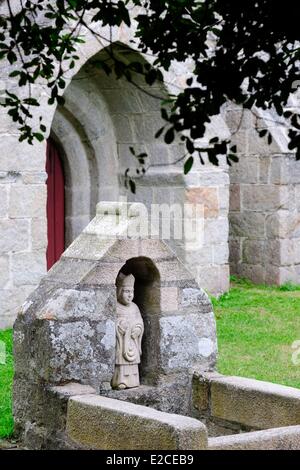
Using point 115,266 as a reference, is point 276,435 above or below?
below

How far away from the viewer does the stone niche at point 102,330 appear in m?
5.93

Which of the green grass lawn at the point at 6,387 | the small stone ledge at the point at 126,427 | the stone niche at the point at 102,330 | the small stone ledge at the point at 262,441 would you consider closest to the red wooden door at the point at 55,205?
the green grass lawn at the point at 6,387

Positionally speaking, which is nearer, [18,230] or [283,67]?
[283,67]

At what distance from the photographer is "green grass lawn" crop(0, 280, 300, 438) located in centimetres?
846

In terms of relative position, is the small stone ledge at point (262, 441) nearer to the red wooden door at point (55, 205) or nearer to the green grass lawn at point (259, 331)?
the green grass lawn at point (259, 331)

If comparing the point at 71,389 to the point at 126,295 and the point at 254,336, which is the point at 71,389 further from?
the point at 254,336

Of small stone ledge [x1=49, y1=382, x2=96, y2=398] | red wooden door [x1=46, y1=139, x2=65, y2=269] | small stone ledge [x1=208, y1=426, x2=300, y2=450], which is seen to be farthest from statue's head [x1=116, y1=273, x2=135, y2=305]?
red wooden door [x1=46, y1=139, x2=65, y2=269]

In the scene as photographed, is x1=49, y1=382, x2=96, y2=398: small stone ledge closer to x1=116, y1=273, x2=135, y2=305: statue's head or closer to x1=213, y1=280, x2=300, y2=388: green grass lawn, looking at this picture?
x1=116, y1=273, x2=135, y2=305: statue's head

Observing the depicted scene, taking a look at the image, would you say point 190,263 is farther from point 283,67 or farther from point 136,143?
point 283,67

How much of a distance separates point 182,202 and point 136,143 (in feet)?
3.19

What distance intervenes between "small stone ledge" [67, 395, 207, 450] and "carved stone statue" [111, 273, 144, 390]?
1.75 feet

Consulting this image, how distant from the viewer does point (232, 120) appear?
13.2m

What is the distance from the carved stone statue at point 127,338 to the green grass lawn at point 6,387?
802mm

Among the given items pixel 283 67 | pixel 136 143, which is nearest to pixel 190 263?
pixel 136 143
